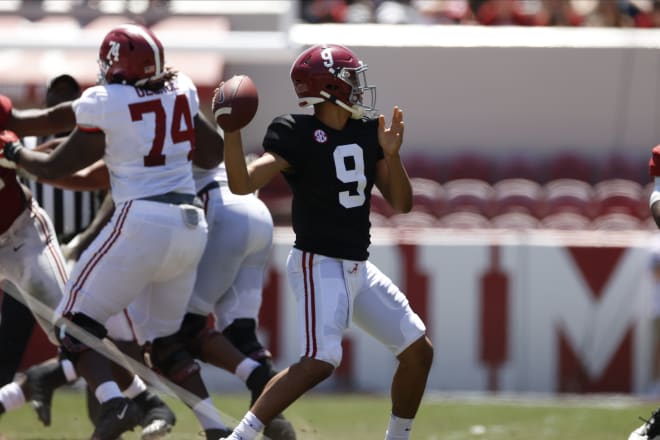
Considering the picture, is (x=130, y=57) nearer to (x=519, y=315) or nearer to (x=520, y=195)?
(x=519, y=315)

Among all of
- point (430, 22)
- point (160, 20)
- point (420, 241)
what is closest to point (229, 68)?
point (160, 20)

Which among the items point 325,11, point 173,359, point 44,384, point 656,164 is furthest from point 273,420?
point 325,11

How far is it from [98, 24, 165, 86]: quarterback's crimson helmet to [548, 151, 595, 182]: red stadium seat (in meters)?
9.47

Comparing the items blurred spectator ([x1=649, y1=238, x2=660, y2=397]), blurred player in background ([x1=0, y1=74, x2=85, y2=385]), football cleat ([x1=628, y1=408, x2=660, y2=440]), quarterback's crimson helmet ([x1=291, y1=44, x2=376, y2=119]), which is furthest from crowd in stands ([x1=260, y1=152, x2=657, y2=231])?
quarterback's crimson helmet ([x1=291, y1=44, x2=376, y2=119])

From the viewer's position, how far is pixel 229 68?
14.9 metres

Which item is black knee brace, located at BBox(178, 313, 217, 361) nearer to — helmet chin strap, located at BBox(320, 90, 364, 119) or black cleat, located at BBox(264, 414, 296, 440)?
black cleat, located at BBox(264, 414, 296, 440)

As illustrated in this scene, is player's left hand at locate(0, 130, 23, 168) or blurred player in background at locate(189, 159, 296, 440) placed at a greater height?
player's left hand at locate(0, 130, 23, 168)

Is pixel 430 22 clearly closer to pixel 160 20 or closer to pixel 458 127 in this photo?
pixel 458 127

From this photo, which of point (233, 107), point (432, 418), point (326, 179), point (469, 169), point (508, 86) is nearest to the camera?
point (233, 107)

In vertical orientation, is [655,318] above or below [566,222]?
below

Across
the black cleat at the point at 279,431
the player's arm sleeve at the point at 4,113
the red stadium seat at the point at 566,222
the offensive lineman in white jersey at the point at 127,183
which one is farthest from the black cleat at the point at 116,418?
the red stadium seat at the point at 566,222

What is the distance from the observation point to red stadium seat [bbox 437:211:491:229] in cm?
1082

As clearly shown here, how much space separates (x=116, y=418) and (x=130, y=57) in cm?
154

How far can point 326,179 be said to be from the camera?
536 cm
